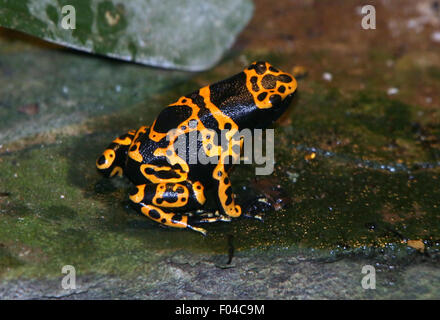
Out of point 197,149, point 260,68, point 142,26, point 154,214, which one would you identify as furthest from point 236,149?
point 142,26

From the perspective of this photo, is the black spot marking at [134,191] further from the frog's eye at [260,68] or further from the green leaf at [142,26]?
the green leaf at [142,26]

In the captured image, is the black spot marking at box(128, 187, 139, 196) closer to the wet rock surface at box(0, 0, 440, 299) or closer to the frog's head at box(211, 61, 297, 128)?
the wet rock surface at box(0, 0, 440, 299)

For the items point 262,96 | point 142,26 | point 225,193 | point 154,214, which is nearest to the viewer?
point 154,214

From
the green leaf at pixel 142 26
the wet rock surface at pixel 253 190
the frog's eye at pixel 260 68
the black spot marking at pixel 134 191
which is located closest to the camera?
the wet rock surface at pixel 253 190

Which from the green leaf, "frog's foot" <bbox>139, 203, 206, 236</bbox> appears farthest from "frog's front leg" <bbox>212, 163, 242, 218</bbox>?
the green leaf

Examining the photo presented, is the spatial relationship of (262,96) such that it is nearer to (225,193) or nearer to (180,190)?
(225,193)

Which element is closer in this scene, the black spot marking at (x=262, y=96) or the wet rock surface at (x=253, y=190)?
the wet rock surface at (x=253, y=190)

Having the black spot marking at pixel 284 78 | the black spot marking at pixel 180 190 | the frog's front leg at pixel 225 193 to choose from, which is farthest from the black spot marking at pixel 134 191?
the black spot marking at pixel 284 78
